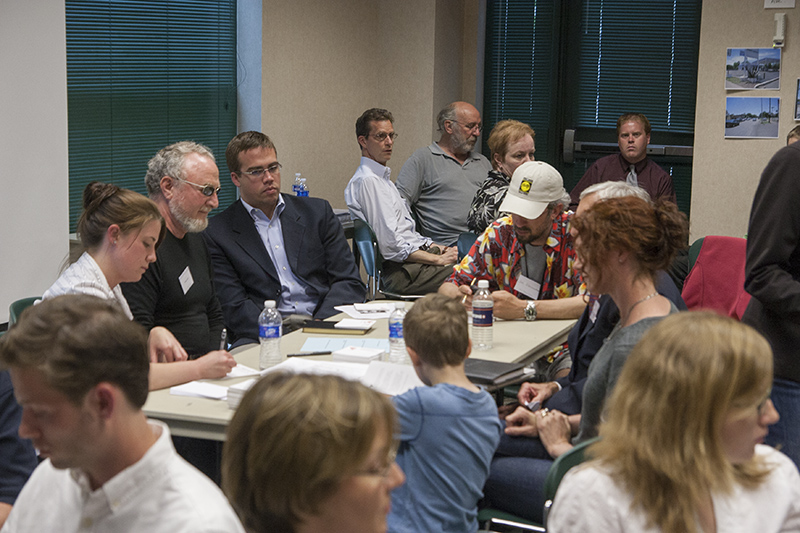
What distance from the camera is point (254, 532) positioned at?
111 cm

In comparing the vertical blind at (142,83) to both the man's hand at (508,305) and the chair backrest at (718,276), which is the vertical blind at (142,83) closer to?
the man's hand at (508,305)

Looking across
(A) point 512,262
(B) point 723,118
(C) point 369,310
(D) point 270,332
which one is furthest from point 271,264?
(B) point 723,118

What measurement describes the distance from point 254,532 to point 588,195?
2.22 meters

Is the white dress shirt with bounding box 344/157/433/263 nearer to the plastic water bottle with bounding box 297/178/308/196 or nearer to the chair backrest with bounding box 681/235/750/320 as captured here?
the plastic water bottle with bounding box 297/178/308/196

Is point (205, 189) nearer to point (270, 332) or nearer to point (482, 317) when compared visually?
point (270, 332)

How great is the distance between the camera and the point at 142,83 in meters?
5.52

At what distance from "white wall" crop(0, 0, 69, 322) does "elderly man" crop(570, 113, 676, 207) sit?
4.12 m

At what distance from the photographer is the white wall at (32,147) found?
13.1ft

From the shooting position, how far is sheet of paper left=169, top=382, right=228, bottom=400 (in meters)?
2.59

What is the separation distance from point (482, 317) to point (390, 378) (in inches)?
25.6

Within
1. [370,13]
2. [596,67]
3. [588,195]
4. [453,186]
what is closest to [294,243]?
[588,195]

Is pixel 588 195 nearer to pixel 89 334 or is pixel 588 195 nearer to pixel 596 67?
Answer: pixel 89 334

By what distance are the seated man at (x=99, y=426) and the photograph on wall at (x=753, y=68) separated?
21.1ft

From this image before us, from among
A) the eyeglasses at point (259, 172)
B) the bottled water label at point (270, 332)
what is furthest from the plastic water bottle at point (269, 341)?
the eyeglasses at point (259, 172)
